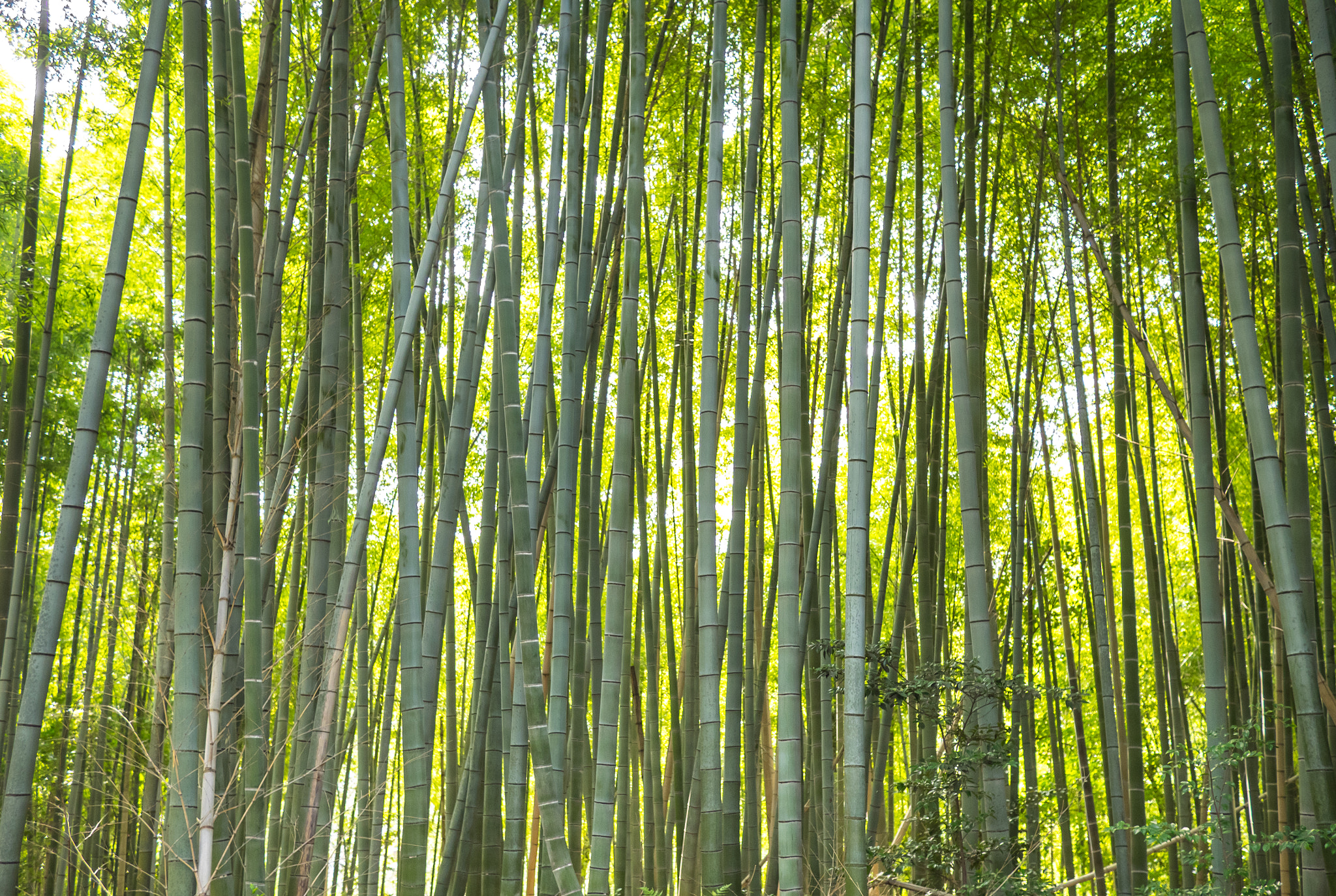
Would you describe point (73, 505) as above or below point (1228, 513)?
below

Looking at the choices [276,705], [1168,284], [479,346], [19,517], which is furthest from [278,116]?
[1168,284]

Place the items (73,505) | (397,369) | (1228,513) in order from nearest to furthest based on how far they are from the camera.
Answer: (73,505) < (397,369) < (1228,513)

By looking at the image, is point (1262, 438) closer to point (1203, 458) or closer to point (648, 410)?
point (1203, 458)

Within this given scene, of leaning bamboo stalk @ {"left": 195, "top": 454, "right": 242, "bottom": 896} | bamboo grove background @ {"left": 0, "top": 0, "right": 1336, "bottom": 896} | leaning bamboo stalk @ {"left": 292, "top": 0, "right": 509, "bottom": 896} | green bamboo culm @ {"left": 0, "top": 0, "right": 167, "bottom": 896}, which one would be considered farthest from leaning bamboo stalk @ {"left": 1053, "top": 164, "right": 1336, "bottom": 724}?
green bamboo culm @ {"left": 0, "top": 0, "right": 167, "bottom": 896}

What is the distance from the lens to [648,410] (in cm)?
556

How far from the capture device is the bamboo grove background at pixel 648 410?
8.56 feet

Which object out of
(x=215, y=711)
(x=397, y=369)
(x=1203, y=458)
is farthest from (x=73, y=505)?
(x=1203, y=458)

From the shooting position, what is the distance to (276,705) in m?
3.43

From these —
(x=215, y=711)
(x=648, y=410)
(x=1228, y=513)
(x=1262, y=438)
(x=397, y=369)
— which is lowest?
(x=215, y=711)

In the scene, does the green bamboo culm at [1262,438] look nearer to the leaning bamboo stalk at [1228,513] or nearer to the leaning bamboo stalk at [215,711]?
the leaning bamboo stalk at [1228,513]

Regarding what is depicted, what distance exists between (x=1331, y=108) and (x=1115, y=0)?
158 centimetres

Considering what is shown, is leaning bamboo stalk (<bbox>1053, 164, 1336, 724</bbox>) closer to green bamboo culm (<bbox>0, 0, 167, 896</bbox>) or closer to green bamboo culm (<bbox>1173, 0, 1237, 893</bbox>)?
green bamboo culm (<bbox>1173, 0, 1237, 893</bbox>)

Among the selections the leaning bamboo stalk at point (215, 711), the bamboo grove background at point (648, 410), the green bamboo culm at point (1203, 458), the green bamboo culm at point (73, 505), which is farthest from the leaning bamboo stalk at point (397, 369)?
the green bamboo culm at point (1203, 458)

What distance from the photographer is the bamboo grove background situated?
261 cm
